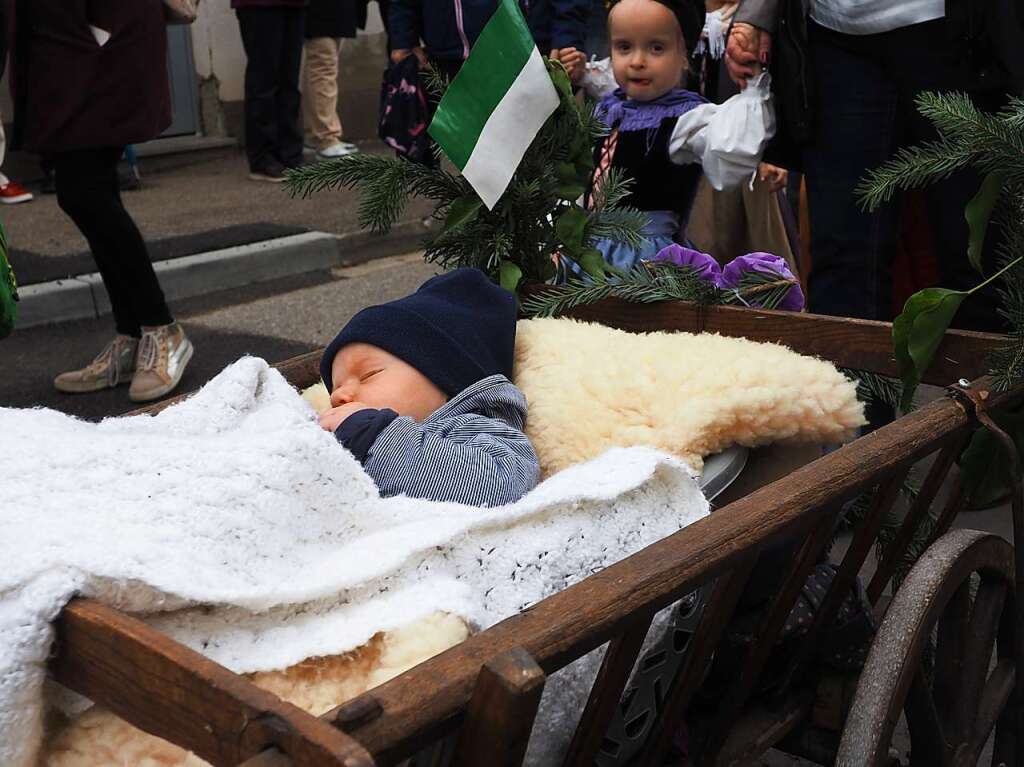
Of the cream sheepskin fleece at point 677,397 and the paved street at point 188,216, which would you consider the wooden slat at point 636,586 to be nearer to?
the cream sheepskin fleece at point 677,397

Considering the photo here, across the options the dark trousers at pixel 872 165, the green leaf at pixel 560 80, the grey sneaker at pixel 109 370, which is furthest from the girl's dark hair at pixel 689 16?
the grey sneaker at pixel 109 370

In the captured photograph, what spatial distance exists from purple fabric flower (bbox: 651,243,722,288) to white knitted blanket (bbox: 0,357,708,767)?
1.02 metres

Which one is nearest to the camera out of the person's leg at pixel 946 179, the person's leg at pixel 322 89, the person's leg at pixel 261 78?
the person's leg at pixel 946 179

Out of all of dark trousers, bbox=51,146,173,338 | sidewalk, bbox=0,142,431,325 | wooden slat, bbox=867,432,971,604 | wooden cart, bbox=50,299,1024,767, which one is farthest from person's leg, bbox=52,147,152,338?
wooden slat, bbox=867,432,971,604

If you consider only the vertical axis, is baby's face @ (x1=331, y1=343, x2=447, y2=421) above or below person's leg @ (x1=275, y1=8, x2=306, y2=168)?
above

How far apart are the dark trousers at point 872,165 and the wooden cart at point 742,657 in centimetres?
91

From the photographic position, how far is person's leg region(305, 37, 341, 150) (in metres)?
7.98

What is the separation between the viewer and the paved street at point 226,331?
4309 millimetres

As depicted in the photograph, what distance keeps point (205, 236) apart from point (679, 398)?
4.89 meters

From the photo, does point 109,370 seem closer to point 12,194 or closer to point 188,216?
point 188,216

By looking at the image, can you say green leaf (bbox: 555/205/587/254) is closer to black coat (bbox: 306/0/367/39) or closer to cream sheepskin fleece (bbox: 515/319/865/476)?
cream sheepskin fleece (bbox: 515/319/865/476)

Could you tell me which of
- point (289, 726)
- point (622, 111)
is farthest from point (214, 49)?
point (289, 726)

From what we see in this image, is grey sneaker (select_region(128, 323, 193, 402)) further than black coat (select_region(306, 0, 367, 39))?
No

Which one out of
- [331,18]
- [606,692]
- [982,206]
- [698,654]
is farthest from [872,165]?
[331,18]
